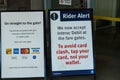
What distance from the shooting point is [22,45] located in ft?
12.5

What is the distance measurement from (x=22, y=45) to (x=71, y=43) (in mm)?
724

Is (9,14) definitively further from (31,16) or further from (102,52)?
(102,52)

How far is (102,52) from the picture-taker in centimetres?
596

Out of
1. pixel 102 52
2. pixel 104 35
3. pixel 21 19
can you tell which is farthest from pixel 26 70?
pixel 104 35

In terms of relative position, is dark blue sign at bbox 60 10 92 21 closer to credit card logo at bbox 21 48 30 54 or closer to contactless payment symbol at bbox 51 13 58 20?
contactless payment symbol at bbox 51 13 58 20

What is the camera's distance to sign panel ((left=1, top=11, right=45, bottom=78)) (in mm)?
3787

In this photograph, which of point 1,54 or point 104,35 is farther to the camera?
point 104,35

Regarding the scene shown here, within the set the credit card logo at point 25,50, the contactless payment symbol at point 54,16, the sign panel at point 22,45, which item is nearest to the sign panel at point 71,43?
the contactless payment symbol at point 54,16

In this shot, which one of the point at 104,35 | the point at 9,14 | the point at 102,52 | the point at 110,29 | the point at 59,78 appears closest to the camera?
the point at 9,14

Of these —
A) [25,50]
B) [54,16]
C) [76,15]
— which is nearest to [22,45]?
[25,50]

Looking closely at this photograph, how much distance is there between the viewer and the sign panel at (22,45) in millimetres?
3787

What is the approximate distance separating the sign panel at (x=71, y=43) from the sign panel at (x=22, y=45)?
0.63ft

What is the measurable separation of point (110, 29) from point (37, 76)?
592 cm

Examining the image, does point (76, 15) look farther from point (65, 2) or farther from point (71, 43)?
point (65, 2)
